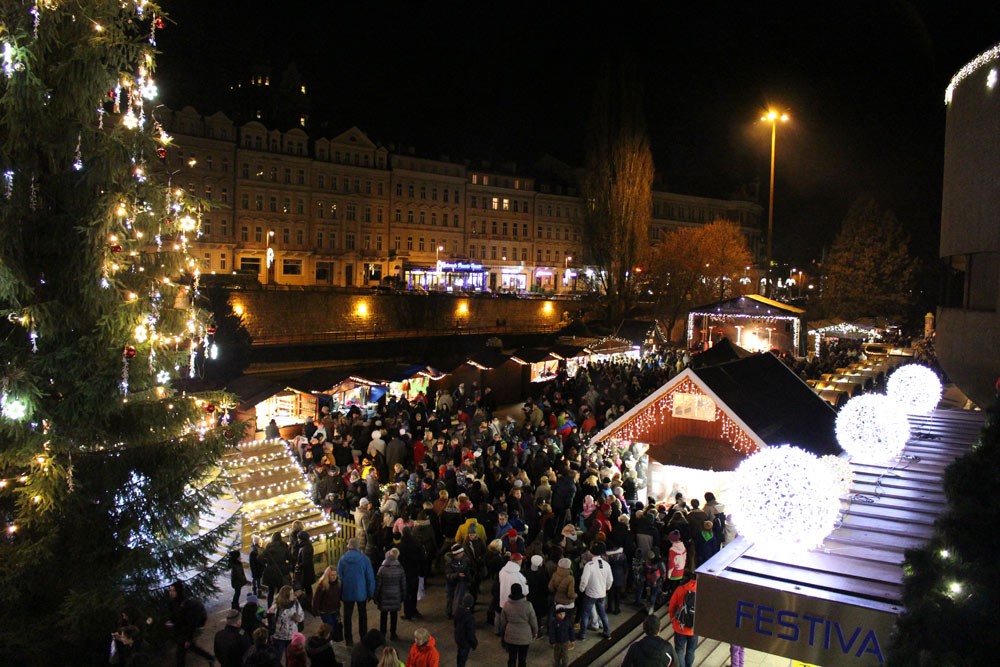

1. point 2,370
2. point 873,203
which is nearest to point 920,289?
point 873,203

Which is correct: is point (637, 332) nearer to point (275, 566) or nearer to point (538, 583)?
point (538, 583)

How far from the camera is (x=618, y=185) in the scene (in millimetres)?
47094

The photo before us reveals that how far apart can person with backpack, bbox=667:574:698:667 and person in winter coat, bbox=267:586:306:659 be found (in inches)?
150

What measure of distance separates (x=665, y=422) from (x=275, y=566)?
21.7 ft

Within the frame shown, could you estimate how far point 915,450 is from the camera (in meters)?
9.01

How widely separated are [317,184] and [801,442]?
52.6 meters

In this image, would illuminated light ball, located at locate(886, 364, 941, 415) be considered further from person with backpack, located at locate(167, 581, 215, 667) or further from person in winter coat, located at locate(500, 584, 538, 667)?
person with backpack, located at locate(167, 581, 215, 667)

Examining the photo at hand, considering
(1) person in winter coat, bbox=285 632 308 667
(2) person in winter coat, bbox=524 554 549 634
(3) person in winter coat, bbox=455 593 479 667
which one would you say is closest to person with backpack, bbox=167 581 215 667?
(1) person in winter coat, bbox=285 632 308 667

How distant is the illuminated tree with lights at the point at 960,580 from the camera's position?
334 centimetres

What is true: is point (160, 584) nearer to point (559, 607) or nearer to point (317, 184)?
point (559, 607)

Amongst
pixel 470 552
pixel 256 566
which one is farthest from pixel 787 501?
pixel 256 566

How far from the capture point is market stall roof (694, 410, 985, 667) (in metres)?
4.61

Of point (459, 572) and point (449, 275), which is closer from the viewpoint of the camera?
point (459, 572)

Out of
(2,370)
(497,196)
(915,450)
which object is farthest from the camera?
(497,196)
